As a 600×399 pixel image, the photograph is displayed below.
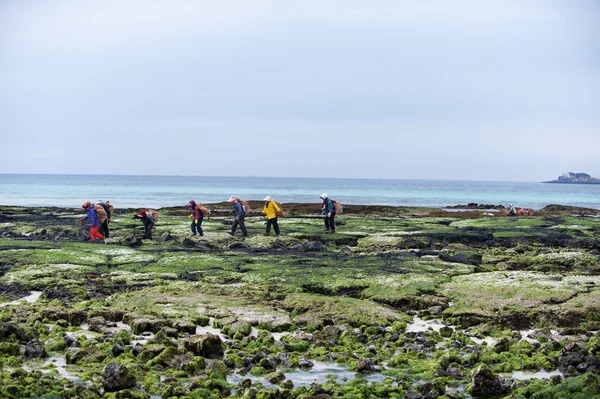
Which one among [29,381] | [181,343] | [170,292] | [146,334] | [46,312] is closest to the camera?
[29,381]

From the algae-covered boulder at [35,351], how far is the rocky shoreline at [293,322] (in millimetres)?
51

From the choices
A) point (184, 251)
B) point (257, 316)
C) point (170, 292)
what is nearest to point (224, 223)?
point (184, 251)

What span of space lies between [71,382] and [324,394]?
4260 mm

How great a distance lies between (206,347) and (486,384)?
5397 mm

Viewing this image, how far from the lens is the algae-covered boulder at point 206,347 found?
12.9m

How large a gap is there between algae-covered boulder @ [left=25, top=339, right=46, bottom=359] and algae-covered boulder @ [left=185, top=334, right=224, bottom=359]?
275cm

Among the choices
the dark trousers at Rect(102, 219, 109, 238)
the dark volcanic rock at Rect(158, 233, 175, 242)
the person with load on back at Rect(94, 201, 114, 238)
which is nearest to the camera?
the person with load on back at Rect(94, 201, 114, 238)

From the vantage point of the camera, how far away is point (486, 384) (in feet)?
35.8

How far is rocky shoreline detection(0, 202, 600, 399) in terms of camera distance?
11.1 meters

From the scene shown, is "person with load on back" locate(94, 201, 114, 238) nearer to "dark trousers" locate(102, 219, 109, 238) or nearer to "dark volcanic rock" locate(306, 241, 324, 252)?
"dark trousers" locate(102, 219, 109, 238)

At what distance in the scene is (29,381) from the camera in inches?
414

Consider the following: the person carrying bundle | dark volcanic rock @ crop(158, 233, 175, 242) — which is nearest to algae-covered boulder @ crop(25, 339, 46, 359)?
dark volcanic rock @ crop(158, 233, 175, 242)

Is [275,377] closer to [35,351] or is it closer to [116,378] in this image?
[116,378]

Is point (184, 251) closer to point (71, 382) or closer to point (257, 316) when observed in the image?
point (257, 316)
